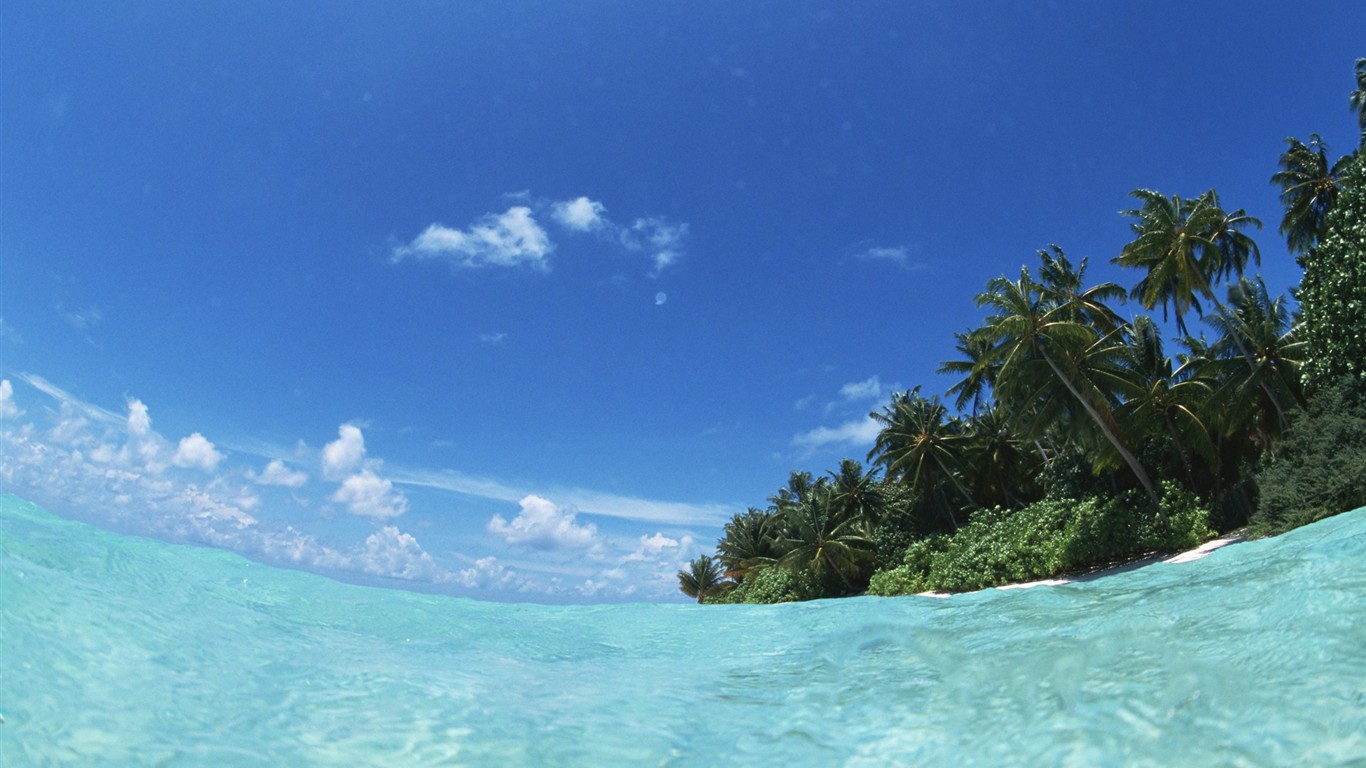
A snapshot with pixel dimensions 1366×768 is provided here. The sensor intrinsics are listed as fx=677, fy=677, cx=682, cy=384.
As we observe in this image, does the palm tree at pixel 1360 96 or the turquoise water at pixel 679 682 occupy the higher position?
the palm tree at pixel 1360 96

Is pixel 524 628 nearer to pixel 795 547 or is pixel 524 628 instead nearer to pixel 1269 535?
pixel 1269 535

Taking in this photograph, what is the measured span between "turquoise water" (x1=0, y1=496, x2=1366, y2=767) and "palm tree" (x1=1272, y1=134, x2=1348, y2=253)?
23.5 m

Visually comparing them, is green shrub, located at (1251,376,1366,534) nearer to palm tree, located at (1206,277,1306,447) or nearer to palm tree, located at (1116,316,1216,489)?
palm tree, located at (1206,277,1306,447)

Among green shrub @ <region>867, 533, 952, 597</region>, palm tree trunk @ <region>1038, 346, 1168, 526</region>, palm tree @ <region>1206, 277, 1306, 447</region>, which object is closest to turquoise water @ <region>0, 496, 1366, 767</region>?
palm tree trunk @ <region>1038, 346, 1168, 526</region>

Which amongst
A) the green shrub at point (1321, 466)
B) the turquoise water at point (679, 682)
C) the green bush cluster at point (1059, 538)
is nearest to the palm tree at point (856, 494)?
the green bush cluster at point (1059, 538)

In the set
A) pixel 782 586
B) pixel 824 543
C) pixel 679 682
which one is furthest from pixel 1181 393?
pixel 679 682

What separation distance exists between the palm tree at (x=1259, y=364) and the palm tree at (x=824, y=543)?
18208 mm

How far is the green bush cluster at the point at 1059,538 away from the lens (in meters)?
23.4

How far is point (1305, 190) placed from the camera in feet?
95.4

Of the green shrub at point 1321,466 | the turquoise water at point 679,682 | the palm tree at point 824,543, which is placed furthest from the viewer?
the palm tree at point 824,543

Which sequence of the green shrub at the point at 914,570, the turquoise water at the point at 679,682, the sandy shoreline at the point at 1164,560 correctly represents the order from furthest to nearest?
the green shrub at the point at 914,570 < the sandy shoreline at the point at 1164,560 < the turquoise water at the point at 679,682

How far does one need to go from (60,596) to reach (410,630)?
4969 millimetres

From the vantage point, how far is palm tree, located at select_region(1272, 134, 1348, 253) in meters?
28.6

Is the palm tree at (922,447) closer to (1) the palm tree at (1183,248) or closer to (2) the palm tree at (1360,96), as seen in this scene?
(1) the palm tree at (1183,248)
